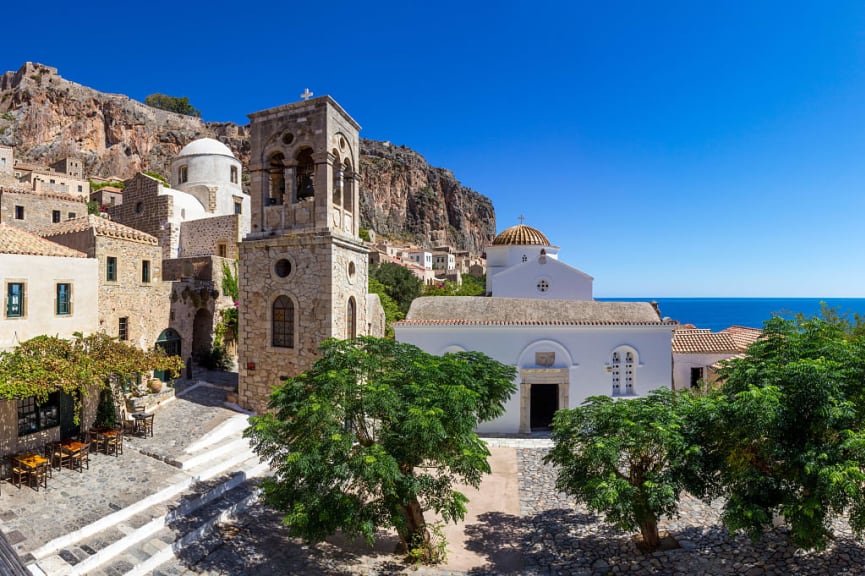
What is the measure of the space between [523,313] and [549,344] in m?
1.65

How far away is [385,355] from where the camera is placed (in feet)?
31.6

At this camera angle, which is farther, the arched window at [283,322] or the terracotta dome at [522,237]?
the terracotta dome at [522,237]

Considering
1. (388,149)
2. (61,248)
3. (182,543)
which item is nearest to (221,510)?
(182,543)

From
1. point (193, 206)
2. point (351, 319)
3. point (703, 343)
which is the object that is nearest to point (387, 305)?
point (193, 206)

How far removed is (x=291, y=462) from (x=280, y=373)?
775 centimetres

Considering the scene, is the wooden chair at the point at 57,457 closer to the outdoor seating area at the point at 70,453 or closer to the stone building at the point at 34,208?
the outdoor seating area at the point at 70,453

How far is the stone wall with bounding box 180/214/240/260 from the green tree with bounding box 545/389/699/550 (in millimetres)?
20435

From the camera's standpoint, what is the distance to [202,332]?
806 inches

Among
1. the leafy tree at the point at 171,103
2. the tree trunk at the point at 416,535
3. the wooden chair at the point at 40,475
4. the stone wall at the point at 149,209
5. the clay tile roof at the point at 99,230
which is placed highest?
the leafy tree at the point at 171,103

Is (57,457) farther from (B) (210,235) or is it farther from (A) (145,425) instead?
(B) (210,235)

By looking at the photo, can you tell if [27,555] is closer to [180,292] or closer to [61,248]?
Result: [61,248]

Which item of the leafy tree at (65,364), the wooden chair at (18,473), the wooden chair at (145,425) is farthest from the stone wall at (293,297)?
the wooden chair at (18,473)

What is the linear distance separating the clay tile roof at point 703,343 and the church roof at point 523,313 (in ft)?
10.5

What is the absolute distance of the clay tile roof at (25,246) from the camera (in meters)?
11.7
